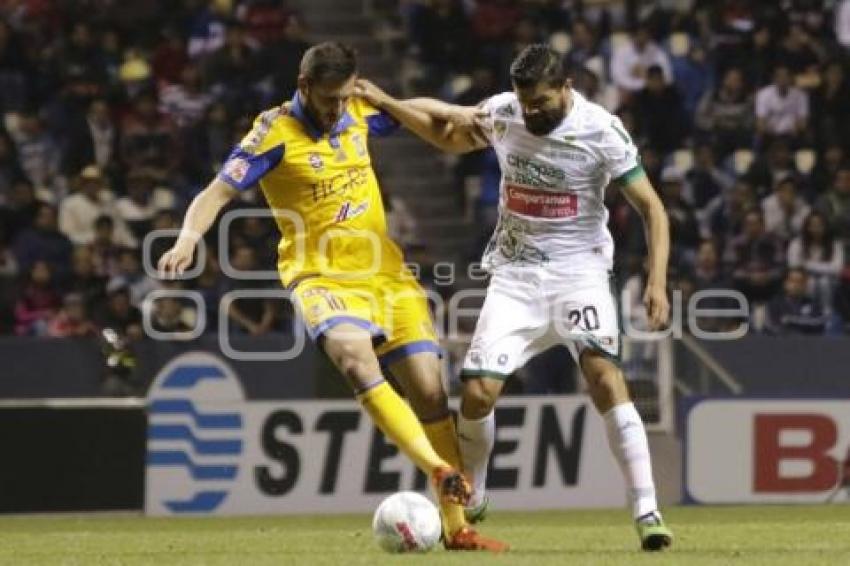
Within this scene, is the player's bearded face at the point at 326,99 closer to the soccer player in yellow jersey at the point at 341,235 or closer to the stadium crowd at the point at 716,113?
the soccer player in yellow jersey at the point at 341,235

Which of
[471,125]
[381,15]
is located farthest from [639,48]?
[471,125]

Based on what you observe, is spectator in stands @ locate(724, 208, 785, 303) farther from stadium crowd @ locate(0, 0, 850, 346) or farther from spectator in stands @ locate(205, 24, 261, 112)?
spectator in stands @ locate(205, 24, 261, 112)

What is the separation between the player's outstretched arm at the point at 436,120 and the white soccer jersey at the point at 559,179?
112mm

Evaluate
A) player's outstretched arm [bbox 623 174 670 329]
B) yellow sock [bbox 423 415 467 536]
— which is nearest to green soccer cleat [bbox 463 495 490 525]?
yellow sock [bbox 423 415 467 536]

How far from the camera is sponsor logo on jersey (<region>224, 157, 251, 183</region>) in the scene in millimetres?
10617

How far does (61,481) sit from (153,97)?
5698 mm

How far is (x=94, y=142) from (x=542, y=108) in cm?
1039

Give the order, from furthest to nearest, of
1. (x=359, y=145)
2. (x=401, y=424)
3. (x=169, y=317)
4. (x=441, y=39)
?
(x=441, y=39) < (x=169, y=317) < (x=359, y=145) < (x=401, y=424)

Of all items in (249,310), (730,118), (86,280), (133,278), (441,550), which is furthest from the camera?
(730,118)

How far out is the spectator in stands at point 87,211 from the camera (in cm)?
1906

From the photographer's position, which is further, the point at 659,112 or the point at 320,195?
the point at 659,112

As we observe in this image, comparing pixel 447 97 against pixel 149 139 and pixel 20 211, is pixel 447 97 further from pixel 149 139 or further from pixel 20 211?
pixel 20 211

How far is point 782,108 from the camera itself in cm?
2128

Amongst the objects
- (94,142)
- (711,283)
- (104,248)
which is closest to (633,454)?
(711,283)
